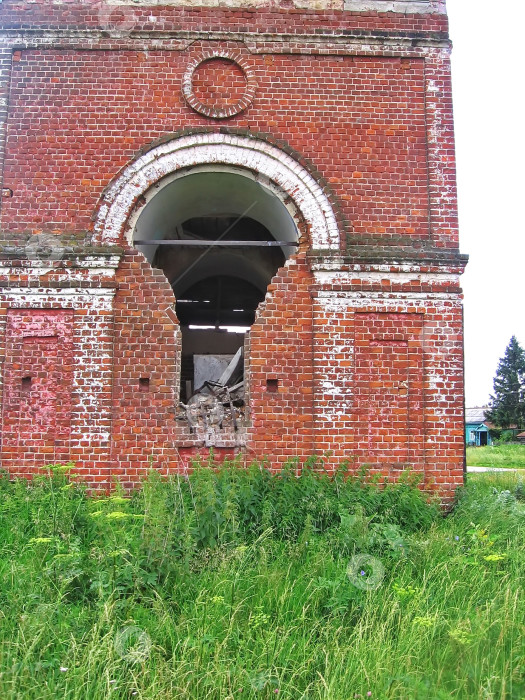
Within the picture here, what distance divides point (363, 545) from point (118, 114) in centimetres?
566

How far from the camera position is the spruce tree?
4841 centimetres

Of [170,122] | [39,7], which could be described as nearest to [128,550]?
[170,122]

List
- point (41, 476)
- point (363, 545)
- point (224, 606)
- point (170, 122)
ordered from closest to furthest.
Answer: point (224, 606), point (363, 545), point (41, 476), point (170, 122)

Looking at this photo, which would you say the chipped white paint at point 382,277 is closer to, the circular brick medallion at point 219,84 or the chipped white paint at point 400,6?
the circular brick medallion at point 219,84

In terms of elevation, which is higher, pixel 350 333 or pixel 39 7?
pixel 39 7

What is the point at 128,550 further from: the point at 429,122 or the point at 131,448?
the point at 429,122

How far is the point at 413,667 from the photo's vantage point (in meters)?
3.69

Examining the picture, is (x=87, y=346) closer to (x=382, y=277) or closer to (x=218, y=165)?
(x=218, y=165)

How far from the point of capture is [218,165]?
7578mm
